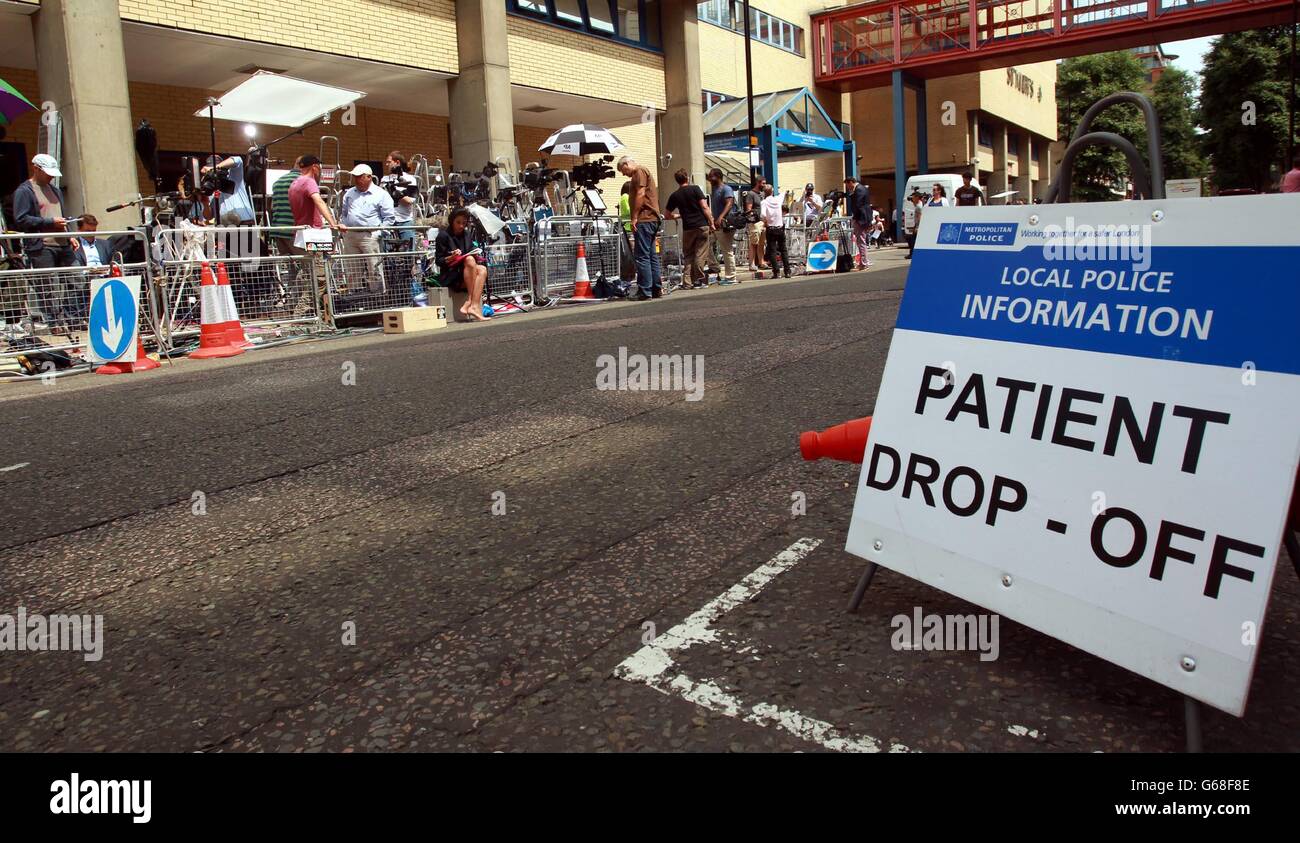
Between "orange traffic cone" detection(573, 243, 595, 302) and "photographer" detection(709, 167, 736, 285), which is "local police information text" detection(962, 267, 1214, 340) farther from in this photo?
"photographer" detection(709, 167, 736, 285)

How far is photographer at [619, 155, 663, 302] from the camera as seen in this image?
14789 mm

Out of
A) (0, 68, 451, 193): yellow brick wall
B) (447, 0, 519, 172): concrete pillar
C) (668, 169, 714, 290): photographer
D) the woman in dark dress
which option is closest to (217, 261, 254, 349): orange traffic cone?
the woman in dark dress

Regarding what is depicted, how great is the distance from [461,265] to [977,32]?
34.8m

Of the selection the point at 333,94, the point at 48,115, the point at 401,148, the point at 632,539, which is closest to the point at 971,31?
the point at 401,148

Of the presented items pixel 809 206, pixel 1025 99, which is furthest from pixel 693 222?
pixel 1025 99

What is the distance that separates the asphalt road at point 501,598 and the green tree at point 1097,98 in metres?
69.8

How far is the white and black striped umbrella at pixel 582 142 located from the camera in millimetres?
18484

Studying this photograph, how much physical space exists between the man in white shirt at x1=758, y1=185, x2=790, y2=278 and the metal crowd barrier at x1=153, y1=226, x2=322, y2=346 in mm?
10263

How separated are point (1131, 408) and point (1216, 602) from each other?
0.47 metres

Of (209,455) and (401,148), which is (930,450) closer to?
(209,455)

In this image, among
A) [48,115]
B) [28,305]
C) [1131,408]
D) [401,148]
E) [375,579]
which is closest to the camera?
[1131,408]

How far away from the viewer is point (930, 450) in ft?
8.41

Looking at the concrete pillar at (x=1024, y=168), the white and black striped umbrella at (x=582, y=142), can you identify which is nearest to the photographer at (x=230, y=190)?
the white and black striped umbrella at (x=582, y=142)
